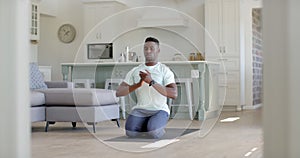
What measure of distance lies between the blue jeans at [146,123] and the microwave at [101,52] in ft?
16.7

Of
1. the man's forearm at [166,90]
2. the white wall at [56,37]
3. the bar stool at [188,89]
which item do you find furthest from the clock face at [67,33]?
the man's forearm at [166,90]

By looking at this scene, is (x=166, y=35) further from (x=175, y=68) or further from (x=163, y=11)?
(x=175, y=68)

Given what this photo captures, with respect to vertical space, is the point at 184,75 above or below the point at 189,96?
above

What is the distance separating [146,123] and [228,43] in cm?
457

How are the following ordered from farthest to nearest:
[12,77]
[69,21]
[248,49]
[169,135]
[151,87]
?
[69,21], [248,49], [169,135], [151,87], [12,77]

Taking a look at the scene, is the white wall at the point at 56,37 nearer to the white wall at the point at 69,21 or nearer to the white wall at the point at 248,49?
the white wall at the point at 69,21

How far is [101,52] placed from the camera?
934 centimetres

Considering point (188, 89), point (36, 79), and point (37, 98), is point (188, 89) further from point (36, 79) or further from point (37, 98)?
point (37, 98)

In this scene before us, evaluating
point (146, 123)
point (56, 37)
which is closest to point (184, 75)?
point (146, 123)

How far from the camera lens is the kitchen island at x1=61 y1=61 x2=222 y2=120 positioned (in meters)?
6.36

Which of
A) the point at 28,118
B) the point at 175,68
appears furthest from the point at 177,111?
the point at 28,118

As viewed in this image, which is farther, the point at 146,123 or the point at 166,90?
the point at 146,123

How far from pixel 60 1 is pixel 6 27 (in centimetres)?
944

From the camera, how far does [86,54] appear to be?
938 centimetres
